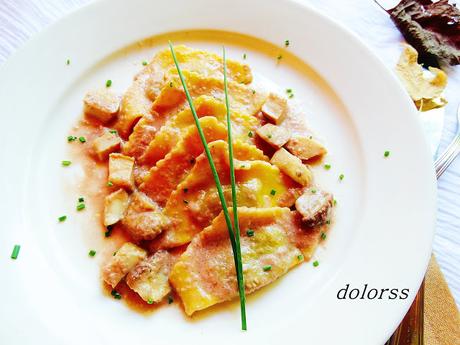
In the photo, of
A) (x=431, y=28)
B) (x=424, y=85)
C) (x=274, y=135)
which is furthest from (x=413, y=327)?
(x=431, y=28)

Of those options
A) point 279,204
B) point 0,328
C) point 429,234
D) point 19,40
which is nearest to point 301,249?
point 279,204

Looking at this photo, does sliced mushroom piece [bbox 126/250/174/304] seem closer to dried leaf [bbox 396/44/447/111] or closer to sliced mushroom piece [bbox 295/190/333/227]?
sliced mushroom piece [bbox 295/190/333/227]

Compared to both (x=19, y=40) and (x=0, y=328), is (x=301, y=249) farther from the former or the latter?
(x=19, y=40)

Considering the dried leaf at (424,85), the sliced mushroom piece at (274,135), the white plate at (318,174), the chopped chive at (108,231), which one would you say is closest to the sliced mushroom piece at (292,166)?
the sliced mushroom piece at (274,135)

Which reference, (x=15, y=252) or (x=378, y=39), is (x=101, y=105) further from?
(x=378, y=39)

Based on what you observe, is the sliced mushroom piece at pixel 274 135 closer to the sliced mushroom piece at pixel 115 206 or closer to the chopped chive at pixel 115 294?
the sliced mushroom piece at pixel 115 206

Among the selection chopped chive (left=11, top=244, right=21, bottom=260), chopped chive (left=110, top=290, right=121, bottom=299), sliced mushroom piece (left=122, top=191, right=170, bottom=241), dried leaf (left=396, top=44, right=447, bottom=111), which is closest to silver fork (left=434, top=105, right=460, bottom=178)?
dried leaf (left=396, top=44, right=447, bottom=111)
